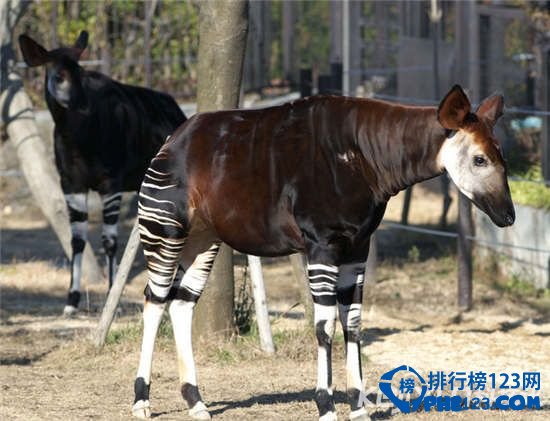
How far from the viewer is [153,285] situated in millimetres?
6867

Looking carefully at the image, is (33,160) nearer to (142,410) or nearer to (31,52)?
(31,52)

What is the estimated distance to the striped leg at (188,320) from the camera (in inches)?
268

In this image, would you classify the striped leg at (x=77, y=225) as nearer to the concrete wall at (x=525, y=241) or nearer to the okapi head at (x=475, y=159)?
the concrete wall at (x=525, y=241)

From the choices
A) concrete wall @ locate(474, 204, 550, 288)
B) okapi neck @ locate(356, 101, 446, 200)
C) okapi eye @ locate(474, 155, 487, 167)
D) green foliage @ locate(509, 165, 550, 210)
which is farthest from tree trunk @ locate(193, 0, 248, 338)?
green foliage @ locate(509, 165, 550, 210)

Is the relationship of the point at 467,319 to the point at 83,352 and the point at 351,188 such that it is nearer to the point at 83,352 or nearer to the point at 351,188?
the point at 83,352

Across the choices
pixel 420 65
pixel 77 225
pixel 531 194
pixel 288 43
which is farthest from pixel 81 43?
pixel 288 43

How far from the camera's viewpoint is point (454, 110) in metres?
5.98

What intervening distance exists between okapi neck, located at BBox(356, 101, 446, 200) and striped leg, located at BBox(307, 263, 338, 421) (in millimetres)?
511

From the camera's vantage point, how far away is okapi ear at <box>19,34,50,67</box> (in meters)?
10.2

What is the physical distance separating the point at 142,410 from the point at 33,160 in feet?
18.4

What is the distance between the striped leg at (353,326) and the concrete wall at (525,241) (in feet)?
18.4

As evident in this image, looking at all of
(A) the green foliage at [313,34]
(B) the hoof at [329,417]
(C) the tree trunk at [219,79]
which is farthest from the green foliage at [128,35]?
(B) the hoof at [329,417]

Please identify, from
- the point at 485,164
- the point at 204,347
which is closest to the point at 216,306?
the point at 204,347

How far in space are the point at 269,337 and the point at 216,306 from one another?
44 centimetres
